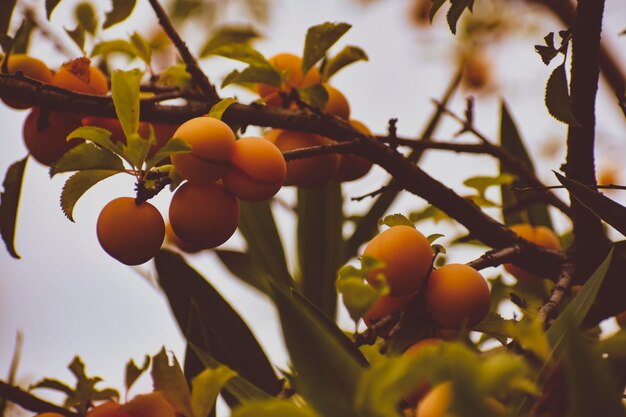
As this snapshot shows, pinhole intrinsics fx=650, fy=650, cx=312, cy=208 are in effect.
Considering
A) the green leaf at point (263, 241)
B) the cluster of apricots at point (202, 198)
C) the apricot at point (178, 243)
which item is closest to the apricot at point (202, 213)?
the cluster of apricots at point (202, 198)

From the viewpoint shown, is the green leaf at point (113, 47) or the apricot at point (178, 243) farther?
the apricot at point (178, 243)

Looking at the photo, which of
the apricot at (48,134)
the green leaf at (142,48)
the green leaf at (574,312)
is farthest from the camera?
the green leaf at (142,48)

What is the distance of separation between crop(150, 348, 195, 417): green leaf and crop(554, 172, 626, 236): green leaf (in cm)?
32

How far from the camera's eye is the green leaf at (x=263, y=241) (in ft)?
3.65

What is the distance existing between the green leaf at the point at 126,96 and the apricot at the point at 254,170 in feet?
0.27

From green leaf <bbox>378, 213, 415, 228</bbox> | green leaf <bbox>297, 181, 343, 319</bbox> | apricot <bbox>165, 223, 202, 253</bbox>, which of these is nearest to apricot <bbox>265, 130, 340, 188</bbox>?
green leaf <bbox>378, 213, 415, 228</bbox>

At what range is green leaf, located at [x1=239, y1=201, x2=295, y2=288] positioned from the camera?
1.11 metres

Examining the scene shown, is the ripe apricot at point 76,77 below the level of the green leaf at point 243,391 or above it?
above

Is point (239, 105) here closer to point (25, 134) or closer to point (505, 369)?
point (25, 134)

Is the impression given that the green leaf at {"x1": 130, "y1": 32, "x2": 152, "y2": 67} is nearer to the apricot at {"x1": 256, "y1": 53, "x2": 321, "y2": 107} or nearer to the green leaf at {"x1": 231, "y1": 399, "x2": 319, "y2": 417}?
the apricot at {"x1": 256, "y1": 53, "x2": 321, "y2": 107}

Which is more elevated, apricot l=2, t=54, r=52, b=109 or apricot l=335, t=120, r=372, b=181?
apricot l=2, t=54, r=52, b=109

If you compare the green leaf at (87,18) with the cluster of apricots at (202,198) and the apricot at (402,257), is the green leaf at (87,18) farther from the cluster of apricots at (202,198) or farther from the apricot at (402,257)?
the apricot at (402,257)

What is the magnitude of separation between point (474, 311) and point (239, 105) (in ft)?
0.96

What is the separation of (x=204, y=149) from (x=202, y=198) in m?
0.05
